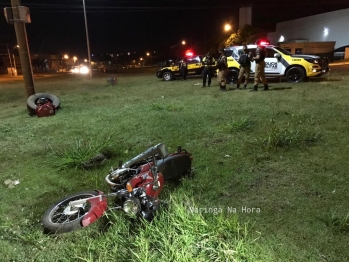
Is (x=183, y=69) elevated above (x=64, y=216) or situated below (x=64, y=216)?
above

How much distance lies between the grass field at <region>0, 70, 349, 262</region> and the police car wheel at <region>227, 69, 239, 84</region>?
18.4 feet

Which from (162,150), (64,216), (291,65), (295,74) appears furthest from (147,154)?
(295,74)

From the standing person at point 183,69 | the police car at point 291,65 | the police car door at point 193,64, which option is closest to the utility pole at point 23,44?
the police car at point 291,65

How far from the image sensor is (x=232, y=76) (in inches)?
504

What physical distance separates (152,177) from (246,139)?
2601 mm

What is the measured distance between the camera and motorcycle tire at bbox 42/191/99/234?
286 centimetres

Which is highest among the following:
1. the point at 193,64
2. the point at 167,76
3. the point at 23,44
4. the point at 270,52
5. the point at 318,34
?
the point at 318,34

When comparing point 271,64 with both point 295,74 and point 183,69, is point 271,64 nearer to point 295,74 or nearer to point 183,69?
point 295,74

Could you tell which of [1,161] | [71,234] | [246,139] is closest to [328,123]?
[246,139]

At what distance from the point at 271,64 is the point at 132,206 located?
10859 mm

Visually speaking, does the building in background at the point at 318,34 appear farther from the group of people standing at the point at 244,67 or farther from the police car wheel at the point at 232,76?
the group of people standing at the point at 244,67

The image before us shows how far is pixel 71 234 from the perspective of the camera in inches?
113

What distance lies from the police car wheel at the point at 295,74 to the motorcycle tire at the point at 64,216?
10.5 metres

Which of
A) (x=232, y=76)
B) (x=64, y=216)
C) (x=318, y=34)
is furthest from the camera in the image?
(x=318, y=34)
